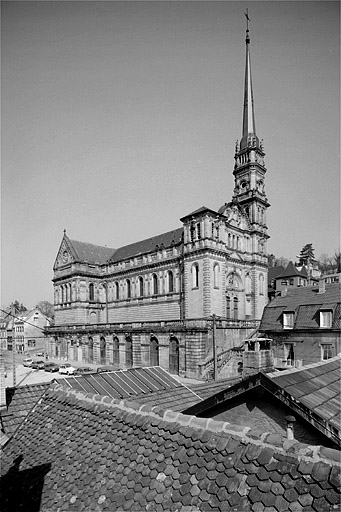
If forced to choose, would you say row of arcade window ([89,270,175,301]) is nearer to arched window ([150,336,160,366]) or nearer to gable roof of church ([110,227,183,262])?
gable roof of church ([110,227,183,262])

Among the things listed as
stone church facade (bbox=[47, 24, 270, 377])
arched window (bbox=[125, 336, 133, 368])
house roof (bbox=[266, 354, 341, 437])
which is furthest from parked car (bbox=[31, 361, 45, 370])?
house roof (bbox=[266, 354, 341, 437])

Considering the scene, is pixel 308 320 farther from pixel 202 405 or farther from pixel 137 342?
pixel 202 405

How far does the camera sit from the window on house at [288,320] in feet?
98.8

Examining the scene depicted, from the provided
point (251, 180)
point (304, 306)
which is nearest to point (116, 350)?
point (304, 306)

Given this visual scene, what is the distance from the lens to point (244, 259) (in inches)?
1796

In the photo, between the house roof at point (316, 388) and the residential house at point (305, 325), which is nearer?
the house roof at point (316, 388)

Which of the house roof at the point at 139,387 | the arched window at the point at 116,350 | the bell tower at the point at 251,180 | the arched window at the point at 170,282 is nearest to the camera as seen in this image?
the house roof at the point at 139,387

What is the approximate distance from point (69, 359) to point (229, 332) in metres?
29.0

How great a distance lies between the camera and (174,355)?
3650 centimetres

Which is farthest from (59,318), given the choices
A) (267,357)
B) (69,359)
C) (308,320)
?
(267,357)

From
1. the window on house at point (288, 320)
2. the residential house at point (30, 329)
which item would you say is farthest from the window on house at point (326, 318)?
the residential house at point (30, 329)

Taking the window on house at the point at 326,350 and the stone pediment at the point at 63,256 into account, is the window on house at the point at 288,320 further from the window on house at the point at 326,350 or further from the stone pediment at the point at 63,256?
the stone pediment at the point at 63,256

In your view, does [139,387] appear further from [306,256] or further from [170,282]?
[306,256]

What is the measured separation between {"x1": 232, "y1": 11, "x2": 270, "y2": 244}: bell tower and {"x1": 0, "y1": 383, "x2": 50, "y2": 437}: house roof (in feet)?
132
